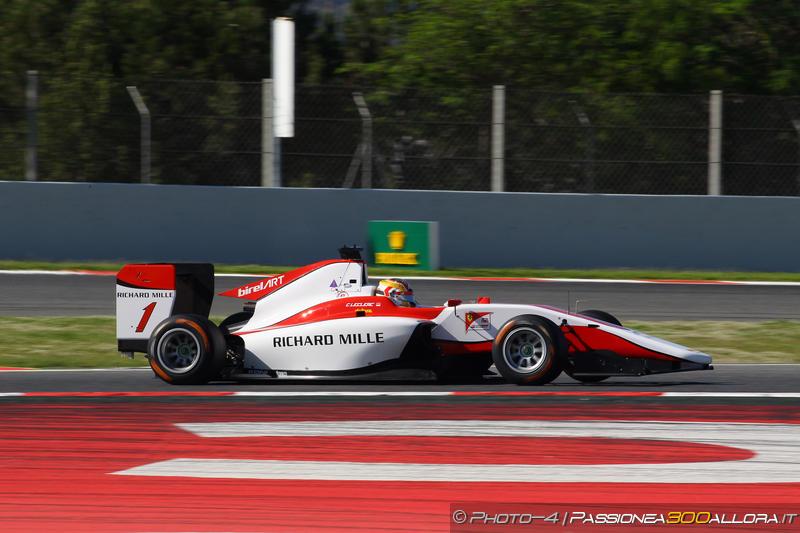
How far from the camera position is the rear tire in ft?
28.5

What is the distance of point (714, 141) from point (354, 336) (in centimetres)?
1050

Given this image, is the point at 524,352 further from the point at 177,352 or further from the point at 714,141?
the point at 714,141

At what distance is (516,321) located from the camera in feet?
27.3

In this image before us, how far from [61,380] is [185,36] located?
61.0 ft

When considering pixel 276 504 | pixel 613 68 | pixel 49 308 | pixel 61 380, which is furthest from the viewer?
pixel 613 68

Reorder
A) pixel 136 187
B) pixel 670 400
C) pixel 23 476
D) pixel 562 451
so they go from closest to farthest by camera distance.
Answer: pixel 23 476
pixel 562 451
pixel 670 400
pixel 136 187

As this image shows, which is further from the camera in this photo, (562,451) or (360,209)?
(360,209)

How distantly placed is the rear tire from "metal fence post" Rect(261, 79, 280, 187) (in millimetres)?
8860

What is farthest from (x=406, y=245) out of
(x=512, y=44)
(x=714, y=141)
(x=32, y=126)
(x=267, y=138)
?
(x=512, y=44)

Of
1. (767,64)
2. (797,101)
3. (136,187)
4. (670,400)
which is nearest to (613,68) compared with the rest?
(767,64)

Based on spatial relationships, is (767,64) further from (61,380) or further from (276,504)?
(276,504)

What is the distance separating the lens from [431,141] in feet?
57.7

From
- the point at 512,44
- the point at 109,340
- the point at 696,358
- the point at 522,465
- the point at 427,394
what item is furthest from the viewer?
the point at 512,44

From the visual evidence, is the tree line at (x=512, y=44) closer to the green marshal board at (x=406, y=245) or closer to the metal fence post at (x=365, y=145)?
the metal fence post at (x=365, y=145)
